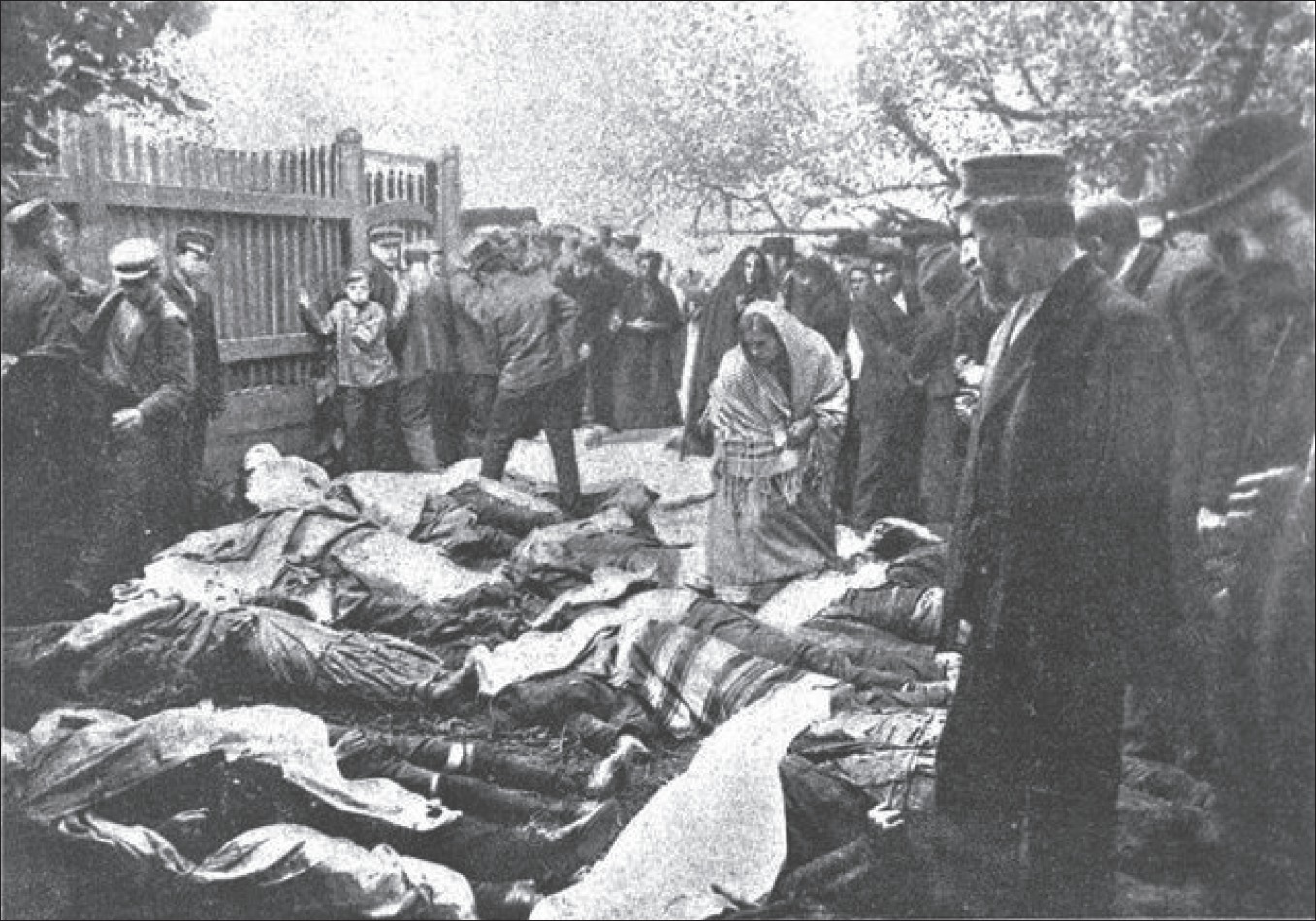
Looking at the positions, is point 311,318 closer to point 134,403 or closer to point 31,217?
point 134,403

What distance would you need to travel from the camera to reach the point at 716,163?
14.2ft

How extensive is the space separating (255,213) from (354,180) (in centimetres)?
62

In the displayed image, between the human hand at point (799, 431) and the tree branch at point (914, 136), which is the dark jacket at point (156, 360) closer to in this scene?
the human hand at point (799, 431)

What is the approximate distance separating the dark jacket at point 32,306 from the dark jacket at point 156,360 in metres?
0.28

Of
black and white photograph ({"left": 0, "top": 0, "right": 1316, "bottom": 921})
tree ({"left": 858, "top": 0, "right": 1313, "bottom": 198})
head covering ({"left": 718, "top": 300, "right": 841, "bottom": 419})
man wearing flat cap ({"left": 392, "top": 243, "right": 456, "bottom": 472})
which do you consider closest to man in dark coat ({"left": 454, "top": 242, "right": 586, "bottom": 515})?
man wearing flat cap ({"left": 392, "top": 243, "right": 456, "bottom": 472})

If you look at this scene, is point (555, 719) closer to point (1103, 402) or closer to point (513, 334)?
point (1103, 402)

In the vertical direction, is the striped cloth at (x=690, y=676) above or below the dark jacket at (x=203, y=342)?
below

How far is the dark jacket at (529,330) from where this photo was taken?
768 centimetres

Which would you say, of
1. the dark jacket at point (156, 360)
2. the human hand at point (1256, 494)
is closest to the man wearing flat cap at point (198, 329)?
the dark jacket at point (156, 360)

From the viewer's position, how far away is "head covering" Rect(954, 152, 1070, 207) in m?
3.41

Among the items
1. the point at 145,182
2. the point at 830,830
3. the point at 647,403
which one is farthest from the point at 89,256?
the point at 647,403

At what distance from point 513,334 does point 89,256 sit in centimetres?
326

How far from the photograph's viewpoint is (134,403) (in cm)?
466

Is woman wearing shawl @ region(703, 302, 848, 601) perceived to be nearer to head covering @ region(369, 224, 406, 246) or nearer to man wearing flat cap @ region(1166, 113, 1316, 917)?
head covering @ region(369, 224, 406, 246)
